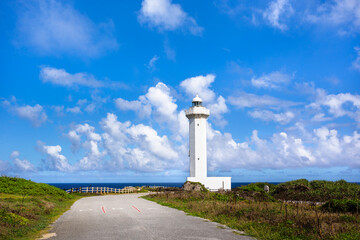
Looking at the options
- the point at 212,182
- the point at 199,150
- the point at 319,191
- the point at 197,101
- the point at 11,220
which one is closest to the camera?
the point at 11,220

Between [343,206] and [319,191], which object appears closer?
[343,206]

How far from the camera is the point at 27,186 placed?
114 ft

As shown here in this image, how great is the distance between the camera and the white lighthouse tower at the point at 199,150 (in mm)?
49188

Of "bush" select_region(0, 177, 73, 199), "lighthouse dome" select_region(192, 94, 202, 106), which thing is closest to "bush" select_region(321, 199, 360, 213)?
"bush" select_region(0, 177, 73, 199)

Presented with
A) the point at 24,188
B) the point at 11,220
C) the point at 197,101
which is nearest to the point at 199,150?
the point at 197,101

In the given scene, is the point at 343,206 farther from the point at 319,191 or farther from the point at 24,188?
the point at 24,188

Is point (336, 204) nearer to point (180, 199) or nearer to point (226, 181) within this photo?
point (180, 199)

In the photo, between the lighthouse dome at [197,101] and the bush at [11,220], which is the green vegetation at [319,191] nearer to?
the lighthouse dome at [197,101]

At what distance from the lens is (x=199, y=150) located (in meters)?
50.7

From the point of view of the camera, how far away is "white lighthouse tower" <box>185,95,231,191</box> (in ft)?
161

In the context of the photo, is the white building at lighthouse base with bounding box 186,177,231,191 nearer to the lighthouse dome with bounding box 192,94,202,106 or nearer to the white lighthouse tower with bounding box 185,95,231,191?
the white lighthouse tower with bounding box 185,95,231,191

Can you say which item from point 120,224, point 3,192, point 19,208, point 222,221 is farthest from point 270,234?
point 3,192

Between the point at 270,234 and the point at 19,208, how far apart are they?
13.9 meters

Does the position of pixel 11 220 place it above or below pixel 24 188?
below
